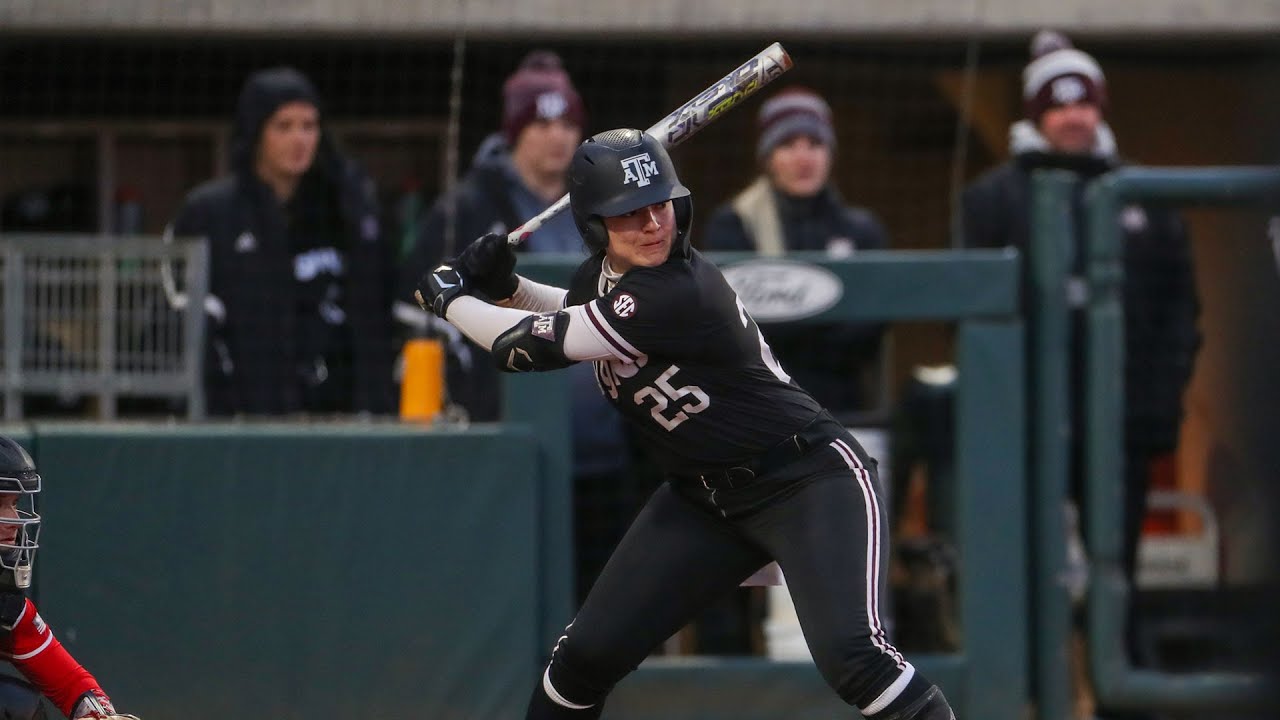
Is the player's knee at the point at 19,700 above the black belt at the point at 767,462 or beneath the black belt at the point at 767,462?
beneath

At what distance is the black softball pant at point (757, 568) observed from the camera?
4676 millimetres

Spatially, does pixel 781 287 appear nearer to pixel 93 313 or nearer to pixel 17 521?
pixel 93 313

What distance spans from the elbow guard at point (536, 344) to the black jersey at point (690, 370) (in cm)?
9

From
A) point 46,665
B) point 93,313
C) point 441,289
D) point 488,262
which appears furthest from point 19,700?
point 93,313

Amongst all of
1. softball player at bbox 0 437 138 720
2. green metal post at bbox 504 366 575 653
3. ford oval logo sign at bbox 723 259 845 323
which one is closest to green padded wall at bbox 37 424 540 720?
green metal post at bbox 504 366 575 653

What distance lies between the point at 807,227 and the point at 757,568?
2.21 meters

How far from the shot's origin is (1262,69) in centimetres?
964

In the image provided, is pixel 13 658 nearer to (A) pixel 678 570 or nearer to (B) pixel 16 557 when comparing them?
(B) pixel 16 557

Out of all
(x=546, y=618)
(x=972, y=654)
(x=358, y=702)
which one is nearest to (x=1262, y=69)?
(x=972, y=654)

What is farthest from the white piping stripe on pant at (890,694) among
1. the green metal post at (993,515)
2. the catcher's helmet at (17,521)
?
the catcher's helmet at (17,521)

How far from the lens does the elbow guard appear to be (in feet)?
15.3

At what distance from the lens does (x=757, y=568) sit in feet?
16.5

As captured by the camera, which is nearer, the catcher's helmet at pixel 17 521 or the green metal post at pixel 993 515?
the catcher's helmet at pixel 17 521

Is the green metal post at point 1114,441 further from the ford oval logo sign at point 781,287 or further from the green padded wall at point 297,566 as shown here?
the green padded wall at point 297,566
